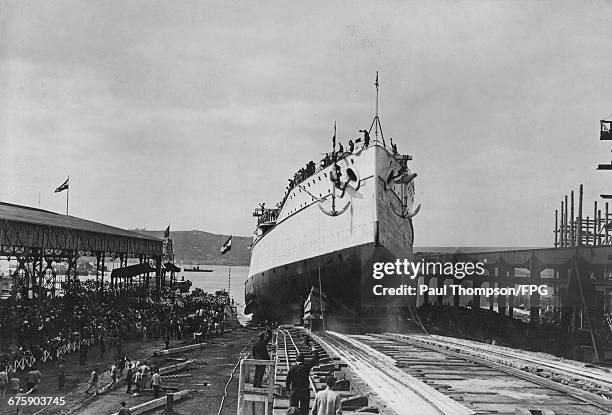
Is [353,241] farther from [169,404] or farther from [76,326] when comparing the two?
[169,404]

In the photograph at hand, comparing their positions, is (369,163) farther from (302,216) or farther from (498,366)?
(498,366)

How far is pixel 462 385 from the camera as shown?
14.8 metres

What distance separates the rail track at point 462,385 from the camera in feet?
39.1

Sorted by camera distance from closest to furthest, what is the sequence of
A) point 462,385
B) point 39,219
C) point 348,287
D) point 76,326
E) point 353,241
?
1. point 462,385
2. point 76,326
3. point 353,241
4. point 348,287
5. point 39,219

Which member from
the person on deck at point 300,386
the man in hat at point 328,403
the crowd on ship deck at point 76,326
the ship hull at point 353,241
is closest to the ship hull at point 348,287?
the ship hull at point 353,241

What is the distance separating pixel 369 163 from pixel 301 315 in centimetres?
1087

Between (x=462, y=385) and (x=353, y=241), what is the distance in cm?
1886

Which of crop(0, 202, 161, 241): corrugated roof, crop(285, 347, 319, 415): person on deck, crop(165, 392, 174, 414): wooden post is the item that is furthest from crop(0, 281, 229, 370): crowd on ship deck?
crop(285, 347, 319, 415): person on deck

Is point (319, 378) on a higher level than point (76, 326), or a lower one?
higher

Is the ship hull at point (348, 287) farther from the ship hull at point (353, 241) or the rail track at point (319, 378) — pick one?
the rail track at point (319, 378)

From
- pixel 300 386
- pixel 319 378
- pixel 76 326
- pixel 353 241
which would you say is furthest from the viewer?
pixel 353 241

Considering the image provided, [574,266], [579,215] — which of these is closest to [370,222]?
[574,266]

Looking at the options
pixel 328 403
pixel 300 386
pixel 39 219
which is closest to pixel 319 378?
Result: pixel 300 386

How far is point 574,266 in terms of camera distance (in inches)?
1307
